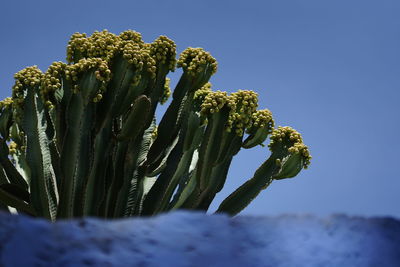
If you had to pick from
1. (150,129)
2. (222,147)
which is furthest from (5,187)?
(222,147)

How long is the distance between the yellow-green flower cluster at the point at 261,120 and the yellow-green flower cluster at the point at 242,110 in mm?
164

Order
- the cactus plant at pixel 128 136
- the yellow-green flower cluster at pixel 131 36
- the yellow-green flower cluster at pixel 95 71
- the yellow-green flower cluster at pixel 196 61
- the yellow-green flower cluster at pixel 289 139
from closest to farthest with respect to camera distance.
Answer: the yellow-green flower cluster at pixel 95 71 → the cactus plant at pixel 128 136 → the yellow-green flower cluster at pixel 289 139 → the yellow-green flower cluster at pixel 196 61 → the yellow-green flower cluster at pixel 131 36

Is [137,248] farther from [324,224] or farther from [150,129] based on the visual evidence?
[150,129]

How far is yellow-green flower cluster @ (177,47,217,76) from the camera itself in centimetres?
574

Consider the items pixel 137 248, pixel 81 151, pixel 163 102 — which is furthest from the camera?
pixel 163 102

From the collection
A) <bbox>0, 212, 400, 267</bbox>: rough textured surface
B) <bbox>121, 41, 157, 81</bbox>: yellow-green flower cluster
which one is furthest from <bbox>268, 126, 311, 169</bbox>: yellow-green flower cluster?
<bbox>0, 212, 400, 267</bbox>: rough textured surface

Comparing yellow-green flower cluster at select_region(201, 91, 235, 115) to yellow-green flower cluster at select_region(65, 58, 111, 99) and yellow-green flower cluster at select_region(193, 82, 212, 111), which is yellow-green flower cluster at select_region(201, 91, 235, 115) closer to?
yellow-green flower cluster at select_region(193, 82, 212, 111)

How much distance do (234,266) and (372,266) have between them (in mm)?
304

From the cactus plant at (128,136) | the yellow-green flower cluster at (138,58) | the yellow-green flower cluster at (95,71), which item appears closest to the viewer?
the yellow-green flower cluster at (95,71)

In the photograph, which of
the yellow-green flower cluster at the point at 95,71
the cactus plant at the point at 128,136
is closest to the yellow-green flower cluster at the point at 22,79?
the cactus plant at the point at 128,136

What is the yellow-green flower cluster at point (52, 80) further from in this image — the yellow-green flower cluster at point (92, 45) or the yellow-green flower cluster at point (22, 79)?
the yellow-green flower cluster at point (92, 45)

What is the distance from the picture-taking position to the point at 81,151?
500 cm

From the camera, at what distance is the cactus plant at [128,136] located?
16.6 feet

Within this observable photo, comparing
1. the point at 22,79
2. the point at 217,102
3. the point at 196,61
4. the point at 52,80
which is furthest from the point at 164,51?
the point at 22,79
